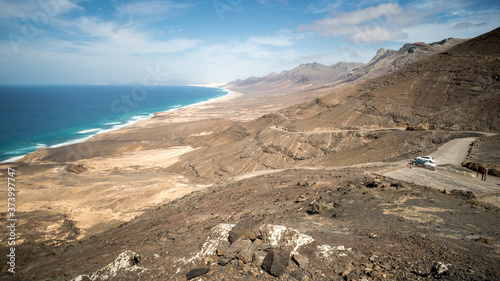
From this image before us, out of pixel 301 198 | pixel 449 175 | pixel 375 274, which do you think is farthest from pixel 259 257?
pixel 449 175


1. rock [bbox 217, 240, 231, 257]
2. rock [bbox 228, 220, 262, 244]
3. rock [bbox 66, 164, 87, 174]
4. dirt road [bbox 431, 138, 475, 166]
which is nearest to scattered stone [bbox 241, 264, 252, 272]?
rock [bbox 217, 240, 231, 257]

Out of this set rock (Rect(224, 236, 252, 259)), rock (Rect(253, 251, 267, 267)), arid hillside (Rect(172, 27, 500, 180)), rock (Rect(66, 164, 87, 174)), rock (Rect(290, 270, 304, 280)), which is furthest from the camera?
rock (Rect(66, 164, 87, 174))

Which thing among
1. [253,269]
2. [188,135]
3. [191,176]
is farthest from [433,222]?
[188,135]

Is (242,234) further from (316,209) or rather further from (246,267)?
(316,209)

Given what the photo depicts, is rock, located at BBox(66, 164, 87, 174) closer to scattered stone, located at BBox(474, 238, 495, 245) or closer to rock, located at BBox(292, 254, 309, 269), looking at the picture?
rock, located at BBox(292, 254, 309, 269)

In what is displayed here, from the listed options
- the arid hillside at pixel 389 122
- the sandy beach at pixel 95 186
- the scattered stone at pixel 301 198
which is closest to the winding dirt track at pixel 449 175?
the arid hillside at pixel 389 122

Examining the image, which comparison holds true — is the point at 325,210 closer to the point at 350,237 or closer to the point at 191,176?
the point at 350,237
